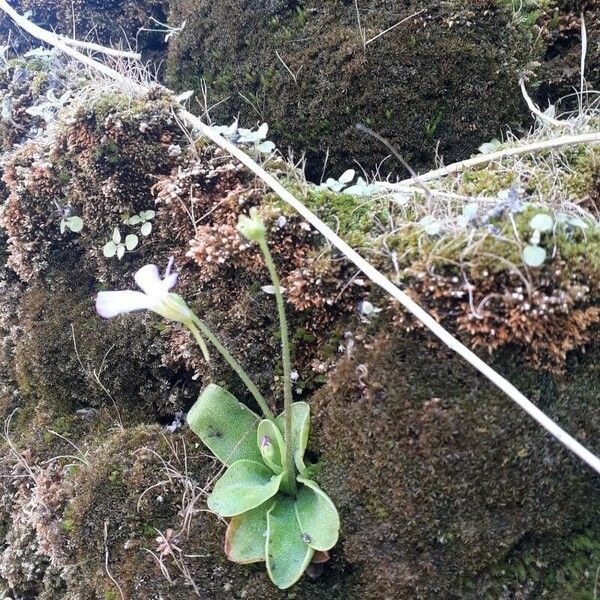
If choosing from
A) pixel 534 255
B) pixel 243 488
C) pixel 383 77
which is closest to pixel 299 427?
pixel 243 488

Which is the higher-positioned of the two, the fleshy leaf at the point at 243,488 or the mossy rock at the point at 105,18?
the mossy rock at the point at 105,18

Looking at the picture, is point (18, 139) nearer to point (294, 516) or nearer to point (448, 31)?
point (448, 31)

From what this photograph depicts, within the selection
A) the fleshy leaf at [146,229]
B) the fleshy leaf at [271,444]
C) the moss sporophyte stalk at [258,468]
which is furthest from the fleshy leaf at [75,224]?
the fleshy leaf at [271,444]

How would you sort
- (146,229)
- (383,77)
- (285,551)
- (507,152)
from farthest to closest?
1. (383,77)
2. (146,229)
3. (507,152)
4. (285,551)

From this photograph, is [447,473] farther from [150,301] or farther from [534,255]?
[150,301]

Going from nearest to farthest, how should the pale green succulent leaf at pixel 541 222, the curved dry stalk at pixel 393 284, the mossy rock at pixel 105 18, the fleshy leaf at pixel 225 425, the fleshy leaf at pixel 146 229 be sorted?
the curved dry stalk at pixel 393 284 → the pale green succulent leaf at pixel 541 222 → the fleshy leaf at pixel 225 425 → the fleshy leaf at pixel 146 229 → the mossy rock at pixel 105 18

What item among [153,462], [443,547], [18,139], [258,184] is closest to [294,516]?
[443,547]

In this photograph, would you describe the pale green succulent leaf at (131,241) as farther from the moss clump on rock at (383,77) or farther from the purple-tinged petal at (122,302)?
the moss clump on rock at (383,77)
